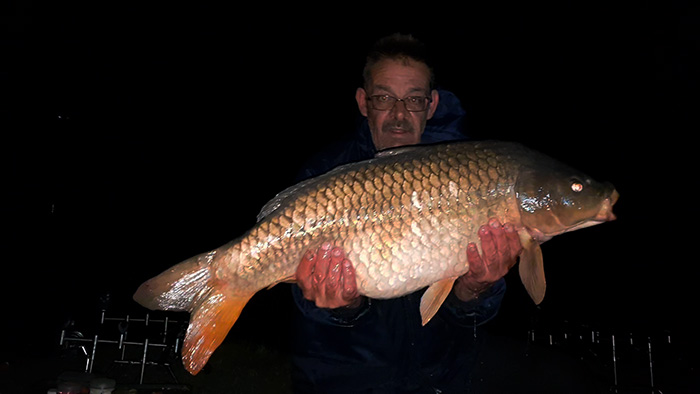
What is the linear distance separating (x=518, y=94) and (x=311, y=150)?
33.7 feet

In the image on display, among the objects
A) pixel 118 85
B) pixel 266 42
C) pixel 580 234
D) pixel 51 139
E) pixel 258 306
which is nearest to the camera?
pixel 51 139

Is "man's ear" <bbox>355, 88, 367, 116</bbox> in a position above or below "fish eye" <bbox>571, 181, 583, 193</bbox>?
above

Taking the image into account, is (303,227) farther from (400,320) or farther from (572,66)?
(572,66)

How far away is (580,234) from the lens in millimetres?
20000

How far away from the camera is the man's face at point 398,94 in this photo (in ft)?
6.68

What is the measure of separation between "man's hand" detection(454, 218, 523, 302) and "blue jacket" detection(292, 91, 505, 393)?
281 millimetres

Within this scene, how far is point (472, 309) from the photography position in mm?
1829

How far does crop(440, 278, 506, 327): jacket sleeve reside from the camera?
1.82m

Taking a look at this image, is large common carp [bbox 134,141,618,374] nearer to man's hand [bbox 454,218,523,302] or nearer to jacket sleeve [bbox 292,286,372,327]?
man's hand [bbox 454,218,523,302]

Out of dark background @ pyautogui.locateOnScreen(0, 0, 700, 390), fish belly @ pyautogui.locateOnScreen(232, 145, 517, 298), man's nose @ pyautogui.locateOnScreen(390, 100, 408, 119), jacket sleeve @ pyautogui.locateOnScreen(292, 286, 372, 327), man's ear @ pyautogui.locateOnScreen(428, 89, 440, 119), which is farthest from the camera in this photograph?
dark background @ pyautogui.locateOnScreen(0, 0, 700, 390)

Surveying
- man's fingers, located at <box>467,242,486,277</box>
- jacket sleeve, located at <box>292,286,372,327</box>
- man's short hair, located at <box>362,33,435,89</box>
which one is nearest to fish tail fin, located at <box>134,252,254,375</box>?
jacket sleeve, located at <box>292,286,372,327</box>

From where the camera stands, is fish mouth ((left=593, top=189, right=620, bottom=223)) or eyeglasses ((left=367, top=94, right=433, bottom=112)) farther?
eyeglasses ((left=367, top=94, right=433, bottom=112))

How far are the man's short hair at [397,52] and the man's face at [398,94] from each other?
2cm

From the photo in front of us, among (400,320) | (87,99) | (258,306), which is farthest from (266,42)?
(400,320)
